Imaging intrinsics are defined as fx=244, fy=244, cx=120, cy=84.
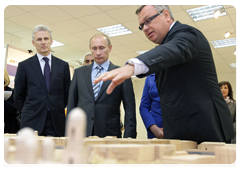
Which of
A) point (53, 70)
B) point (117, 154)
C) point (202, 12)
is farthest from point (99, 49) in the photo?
point (202, 12)

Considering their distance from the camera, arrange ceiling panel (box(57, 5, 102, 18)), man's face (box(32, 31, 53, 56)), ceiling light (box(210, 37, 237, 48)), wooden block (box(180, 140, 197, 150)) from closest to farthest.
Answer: wooden block (box(180, 140, 197, 150)) < man's face (box(32, 31, 53, 56)) < ceiling panel (box(57, 5, 102, 18)) < ceiling light (box(210, 37, 237, 48))

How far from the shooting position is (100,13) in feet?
15.8

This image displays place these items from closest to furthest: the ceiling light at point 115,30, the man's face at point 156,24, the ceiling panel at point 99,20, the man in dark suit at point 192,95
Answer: the man in dark suit at point 192,95 → the man's face at point 156,24 → the ceiling panel at point 99,20 → the ceiling light at point 115,30

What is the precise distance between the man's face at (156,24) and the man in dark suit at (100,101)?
670 mm

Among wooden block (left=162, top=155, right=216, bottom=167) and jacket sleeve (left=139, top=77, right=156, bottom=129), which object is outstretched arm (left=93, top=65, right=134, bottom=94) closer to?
wooden block (left=162, top=155, right=216, bottom=167)

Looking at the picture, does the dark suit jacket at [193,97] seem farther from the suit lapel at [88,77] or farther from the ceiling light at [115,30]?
the ceiling light at [115,30]

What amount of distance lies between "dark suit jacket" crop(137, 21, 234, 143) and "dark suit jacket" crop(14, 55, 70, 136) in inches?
44.9

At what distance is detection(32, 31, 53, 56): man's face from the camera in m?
2.27

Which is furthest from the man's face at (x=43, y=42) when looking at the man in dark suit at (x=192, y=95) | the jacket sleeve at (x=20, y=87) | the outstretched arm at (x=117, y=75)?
the outstretched arm at (x=117, y=75)

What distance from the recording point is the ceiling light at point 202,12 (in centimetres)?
477

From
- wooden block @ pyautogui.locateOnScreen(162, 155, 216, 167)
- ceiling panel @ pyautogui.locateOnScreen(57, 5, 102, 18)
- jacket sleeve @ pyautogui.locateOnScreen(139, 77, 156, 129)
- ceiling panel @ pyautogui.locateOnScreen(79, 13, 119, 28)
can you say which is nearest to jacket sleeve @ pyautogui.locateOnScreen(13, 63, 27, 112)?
jacket sleeve @ pyautogui.locateOnScreen(139, 77, 156, 129)

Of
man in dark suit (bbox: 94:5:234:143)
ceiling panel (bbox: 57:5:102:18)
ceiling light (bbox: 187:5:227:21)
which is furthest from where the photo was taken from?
ceiling light (bbox: 187:5:227:21)

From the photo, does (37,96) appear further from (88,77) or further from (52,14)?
(52,14)

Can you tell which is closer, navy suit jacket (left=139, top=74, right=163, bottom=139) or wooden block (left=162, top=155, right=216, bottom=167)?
wooden block (left=162, top=155, right=216, bottom=167)
